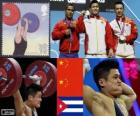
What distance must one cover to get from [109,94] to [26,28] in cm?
540

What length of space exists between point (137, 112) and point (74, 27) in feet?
8.35

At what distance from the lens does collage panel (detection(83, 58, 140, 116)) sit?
4.51 metres

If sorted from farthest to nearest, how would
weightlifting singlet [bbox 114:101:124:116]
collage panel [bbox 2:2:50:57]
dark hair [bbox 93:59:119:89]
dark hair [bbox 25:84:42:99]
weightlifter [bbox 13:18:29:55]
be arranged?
collage panel [bbox 2:2:50:57], weightlifter [bbox 13:18:29:55], dark hair [bbox 25:84:42:99], dark hair [bbox 93:59:119:89], weightlifting singlet [bbox 114:101:124:116]

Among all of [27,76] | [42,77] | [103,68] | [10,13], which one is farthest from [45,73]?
[10,13]

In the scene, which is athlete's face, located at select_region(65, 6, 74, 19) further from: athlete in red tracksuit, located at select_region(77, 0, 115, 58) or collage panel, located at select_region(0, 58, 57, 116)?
collage panel, located at select_region(0, 58, 57, 116)

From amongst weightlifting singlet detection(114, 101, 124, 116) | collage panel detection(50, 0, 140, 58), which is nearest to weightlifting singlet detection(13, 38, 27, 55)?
collage panel detection(50, 0, 140, 58)

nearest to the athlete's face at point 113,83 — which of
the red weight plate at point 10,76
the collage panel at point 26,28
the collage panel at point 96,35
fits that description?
the red weight plate at point 10,76

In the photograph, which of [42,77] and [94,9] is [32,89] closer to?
[42,77]

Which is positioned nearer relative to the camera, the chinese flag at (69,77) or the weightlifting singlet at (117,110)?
the weightlifting singlet at (117,110)

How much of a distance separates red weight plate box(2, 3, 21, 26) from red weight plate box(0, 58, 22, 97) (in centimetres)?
530

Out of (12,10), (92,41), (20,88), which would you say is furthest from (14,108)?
(12,10)

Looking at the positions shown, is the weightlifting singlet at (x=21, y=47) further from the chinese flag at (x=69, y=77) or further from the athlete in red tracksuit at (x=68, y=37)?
the chinese flag at (x=69, y=77)

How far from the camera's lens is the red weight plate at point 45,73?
15.5ft

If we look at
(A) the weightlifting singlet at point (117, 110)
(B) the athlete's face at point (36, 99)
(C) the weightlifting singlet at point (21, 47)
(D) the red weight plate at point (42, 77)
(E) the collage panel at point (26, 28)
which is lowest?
(A) the weightlifting singlet at point (117, 110)
